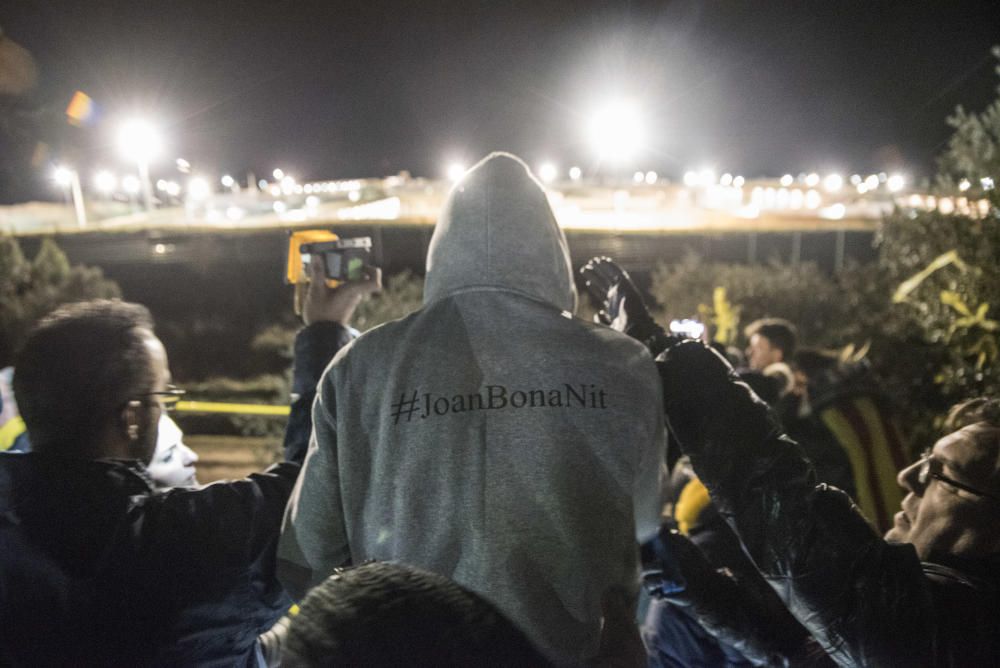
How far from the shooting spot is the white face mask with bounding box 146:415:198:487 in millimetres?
1952

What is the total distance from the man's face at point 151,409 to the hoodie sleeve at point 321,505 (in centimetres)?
51

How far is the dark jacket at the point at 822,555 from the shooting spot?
1.30 m

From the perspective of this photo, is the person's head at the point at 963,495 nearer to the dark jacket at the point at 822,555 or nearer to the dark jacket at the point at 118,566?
the dark jacket at the point at 822,555

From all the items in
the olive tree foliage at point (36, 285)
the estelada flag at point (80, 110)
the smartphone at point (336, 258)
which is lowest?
the olive tree foliage at point (36, 285)

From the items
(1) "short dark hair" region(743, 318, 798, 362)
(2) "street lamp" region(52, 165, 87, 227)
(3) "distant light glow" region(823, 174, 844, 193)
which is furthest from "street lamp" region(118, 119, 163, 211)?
(3) "distant light glow" region(823, 174, 844, 193)

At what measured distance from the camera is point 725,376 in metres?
1.50

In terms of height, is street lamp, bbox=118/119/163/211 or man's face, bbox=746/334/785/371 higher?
street lamp, bbox=118/119/163/211

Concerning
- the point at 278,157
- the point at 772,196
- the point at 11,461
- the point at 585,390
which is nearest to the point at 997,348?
the point at 585,390

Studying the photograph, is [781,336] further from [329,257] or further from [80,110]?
[80,110]

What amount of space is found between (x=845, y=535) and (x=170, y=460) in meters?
1.98

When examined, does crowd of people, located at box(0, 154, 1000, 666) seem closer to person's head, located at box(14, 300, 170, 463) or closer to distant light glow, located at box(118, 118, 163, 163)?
person's head, located at box(14, 300, 170, 463)

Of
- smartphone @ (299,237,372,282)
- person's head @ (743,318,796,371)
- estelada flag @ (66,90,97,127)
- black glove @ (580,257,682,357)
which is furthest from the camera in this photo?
estelada flag @ (66,90,97,127)

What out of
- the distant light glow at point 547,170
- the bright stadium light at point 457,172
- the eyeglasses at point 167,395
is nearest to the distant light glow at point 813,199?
the distant light glow at point 547,170

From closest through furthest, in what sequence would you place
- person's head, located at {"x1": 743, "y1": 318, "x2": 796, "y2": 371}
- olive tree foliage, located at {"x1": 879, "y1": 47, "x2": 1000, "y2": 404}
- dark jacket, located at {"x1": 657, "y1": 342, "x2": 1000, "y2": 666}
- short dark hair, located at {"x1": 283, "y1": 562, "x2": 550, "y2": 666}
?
1. short dark hair, located at {"x1": 283, "y1": 562, "x2": 550, "y2": 666}
2. dark jacket, located at {"x1": 657, "y1": 342, "x2": 1000, "y2": 666}
3. person's head, located at {"x1": 743, "y1": 318, "x2": 796, "y2": 371}
4. olive tree foliage, located at {"x1": 879, "y1": 47, "x2": 1000, "y2": 404}
